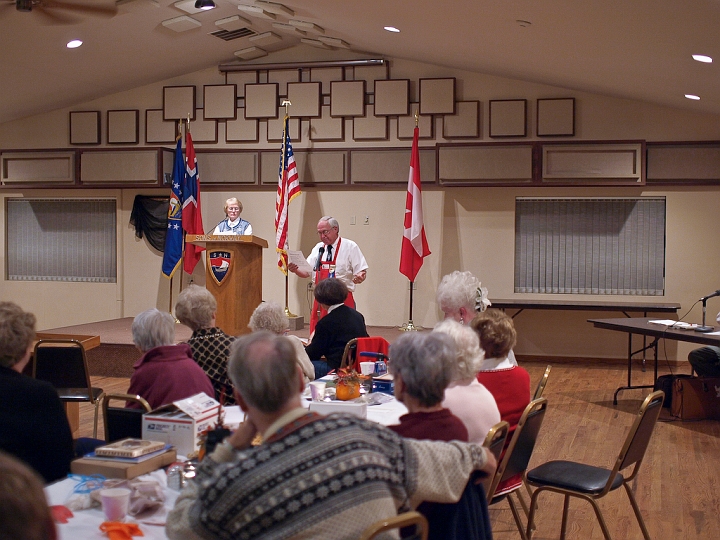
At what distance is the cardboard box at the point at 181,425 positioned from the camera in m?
2.51

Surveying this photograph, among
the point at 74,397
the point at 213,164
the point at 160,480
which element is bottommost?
the point at 74,397

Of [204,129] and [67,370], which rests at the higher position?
[204,129]

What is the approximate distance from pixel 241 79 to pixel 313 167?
4.87 feet

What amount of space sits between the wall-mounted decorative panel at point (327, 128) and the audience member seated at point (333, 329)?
15.4 feet

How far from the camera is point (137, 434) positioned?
110 inches

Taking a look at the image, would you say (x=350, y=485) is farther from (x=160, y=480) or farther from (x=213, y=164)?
(x=213, y=164)

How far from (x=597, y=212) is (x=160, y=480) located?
737 centimetres

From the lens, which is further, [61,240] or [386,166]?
[61,240]

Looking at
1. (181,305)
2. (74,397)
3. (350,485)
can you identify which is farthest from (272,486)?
(74,397)

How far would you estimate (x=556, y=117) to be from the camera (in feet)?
28.3

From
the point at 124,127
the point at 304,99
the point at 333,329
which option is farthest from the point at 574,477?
the point at 124,127

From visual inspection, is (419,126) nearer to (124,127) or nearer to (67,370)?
(124,127)

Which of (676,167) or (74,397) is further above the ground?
(676,167)

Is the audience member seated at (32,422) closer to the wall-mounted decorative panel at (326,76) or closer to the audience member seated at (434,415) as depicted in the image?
the audience member seated at (434,415)
